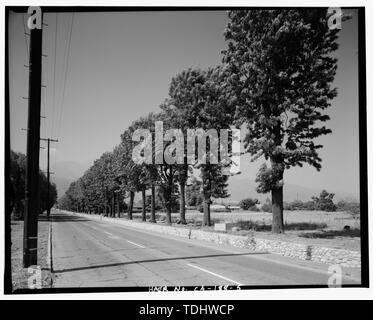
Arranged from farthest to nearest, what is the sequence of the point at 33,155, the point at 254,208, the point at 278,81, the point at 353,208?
the point at 254,208
the point at 353,208
the point at 278,81
the point at 33,155

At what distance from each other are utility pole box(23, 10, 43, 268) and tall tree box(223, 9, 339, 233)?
1236 cm

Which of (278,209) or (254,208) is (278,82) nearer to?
(278,209)

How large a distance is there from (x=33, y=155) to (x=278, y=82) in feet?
49.2

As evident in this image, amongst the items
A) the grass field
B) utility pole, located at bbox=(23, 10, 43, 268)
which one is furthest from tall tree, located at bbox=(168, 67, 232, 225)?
utility pole, located at bbox=(23, 10, 43, 268)

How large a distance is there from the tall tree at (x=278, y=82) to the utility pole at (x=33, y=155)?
12.4 meters

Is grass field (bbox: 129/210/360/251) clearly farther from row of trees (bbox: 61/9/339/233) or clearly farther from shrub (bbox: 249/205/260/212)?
shrub (bbox: 249/205/260/212)

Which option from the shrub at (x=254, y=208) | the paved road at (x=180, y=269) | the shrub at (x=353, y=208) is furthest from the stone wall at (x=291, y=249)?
the shrub at (x=254, y=208)

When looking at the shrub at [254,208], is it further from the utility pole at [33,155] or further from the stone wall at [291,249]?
the utility pole at [33,155]

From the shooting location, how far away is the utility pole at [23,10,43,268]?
11.7m

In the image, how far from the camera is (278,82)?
Answer: 21.6 m

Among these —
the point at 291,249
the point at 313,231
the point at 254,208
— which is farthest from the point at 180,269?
the point at 254,208

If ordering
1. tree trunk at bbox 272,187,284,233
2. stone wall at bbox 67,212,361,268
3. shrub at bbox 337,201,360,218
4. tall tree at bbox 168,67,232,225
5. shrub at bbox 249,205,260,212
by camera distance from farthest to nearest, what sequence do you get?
shrub at bbox 249,205,260,212, tall tree at bbox 168,67,232,225, tree trunk at bbox 272,187,284,233, shrub at bbox 337,201,360,218, stone wall at bbox 67,212,361,268
